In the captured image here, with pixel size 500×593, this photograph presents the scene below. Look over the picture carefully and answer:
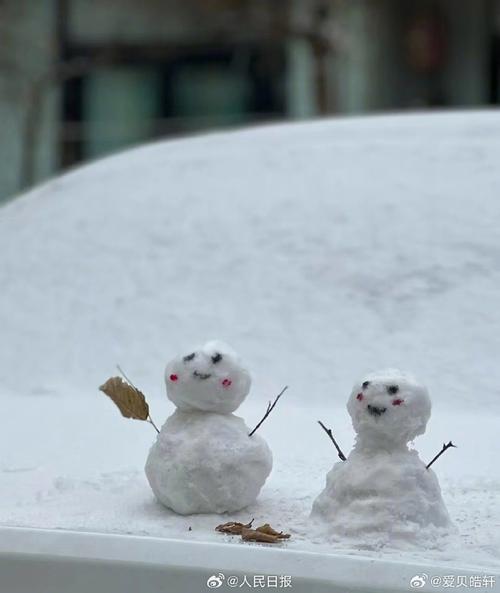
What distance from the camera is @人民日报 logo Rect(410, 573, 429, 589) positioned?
7.12 ft

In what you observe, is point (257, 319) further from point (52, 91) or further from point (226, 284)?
point (52, 91)

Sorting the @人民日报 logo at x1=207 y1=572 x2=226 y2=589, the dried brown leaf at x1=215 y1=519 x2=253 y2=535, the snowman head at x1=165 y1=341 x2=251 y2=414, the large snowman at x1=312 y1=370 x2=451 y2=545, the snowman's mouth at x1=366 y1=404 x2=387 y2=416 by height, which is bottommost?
the @人民日报 logo at x1=207 y1=572 x2=226 y2=589

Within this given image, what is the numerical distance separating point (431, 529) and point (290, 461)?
0.69 m

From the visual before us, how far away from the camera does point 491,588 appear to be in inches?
86.5

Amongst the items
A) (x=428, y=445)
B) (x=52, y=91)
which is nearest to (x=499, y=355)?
(x=428, y=445)

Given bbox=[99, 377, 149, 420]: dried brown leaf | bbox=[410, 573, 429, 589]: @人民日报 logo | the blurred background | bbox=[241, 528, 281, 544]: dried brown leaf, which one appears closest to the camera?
bbox=[410, 573, 429, 589]: @人民日报 logo

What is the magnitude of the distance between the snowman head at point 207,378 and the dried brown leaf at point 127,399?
0.28 feet

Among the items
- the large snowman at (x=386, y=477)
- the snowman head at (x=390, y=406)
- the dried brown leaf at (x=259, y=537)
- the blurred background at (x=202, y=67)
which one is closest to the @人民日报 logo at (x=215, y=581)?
the dried brown leaf at (x=259, y=537)

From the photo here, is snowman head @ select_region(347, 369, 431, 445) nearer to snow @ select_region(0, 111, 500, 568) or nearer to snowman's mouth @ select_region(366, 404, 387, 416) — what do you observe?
snowman's mouth @ select_region(366, 404, 387, 416)

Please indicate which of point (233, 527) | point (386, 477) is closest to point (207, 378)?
point (233, 527)

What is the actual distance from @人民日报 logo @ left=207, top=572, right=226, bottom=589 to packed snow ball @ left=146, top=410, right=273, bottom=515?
1.06 feet

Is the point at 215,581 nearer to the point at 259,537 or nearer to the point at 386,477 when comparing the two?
the point at 259,537

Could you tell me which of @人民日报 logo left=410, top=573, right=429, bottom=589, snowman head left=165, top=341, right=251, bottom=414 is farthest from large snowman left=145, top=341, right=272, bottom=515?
@人民日报 logo left=410, top=573, right=429, bottom=589

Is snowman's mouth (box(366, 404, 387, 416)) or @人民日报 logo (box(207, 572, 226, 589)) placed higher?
snowman's mouth (box(366, 404, 387, 416))
